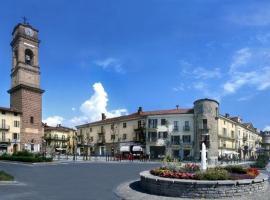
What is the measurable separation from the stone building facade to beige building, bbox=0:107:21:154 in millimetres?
19229

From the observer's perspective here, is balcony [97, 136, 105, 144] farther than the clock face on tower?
Yes

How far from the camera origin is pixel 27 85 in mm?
82375

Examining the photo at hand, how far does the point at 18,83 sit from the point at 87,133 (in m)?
25.3

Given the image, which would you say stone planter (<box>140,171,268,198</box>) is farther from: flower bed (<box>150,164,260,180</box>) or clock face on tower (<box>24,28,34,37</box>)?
clock face on tower (<box>24,28,34,37</box>)

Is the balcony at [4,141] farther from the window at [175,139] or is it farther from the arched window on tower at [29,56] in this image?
the window at [175,139]

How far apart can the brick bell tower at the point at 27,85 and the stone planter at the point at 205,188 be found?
219 ft

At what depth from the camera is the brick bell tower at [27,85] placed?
81.8 m

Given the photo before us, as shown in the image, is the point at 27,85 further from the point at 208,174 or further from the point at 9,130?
the point at 208,174

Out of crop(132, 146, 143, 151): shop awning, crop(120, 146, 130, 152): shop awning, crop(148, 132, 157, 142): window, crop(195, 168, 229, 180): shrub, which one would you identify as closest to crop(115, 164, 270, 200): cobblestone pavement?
crop(195, 168, 229, 180): shrub

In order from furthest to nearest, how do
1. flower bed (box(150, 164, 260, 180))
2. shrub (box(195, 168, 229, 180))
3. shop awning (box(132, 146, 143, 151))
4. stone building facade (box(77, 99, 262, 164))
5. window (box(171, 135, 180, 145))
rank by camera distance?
window (box(171, 135, 180, 145)), shop awning (box(132, 146, 143, 151)), stone building facade (box(77, 99, 262, 164)), flower bed (box(150, 164, 260, 180)), shrub (box(195, 168, 229, 180))

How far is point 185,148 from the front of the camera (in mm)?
80688

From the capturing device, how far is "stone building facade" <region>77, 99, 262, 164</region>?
260 ft

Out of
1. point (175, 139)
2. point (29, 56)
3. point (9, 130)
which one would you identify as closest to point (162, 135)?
point (175, 139)

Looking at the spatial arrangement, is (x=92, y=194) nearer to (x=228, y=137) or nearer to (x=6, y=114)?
(x=6, y=114)
